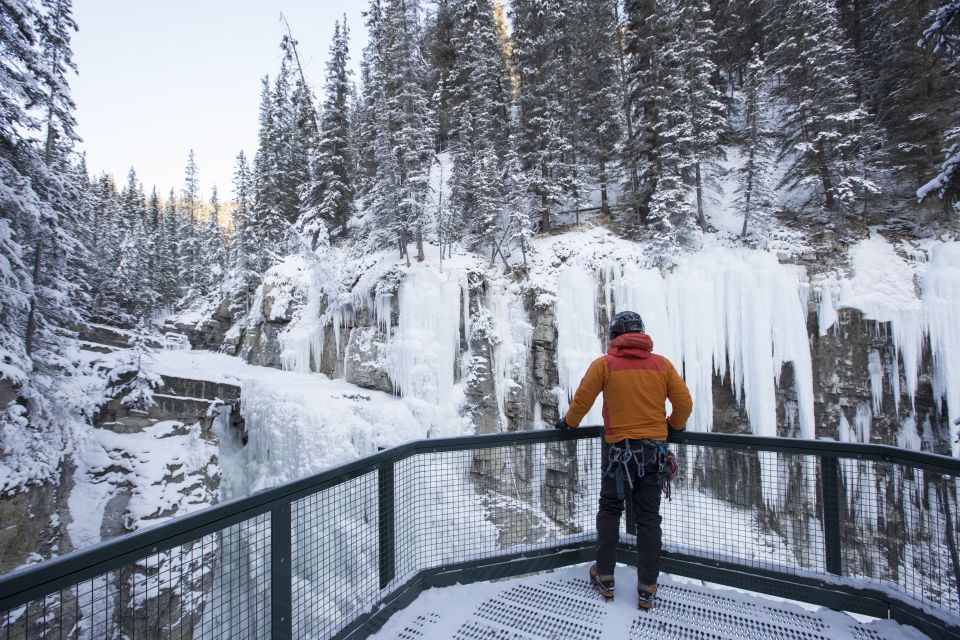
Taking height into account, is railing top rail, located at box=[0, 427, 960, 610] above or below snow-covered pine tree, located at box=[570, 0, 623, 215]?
below

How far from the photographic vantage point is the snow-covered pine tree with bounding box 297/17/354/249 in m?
20.0

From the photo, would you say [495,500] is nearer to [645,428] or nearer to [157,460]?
[645,428]

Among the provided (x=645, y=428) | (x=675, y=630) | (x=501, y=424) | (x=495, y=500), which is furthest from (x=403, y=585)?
(x=501, y=424)

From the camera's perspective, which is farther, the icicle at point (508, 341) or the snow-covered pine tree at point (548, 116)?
the snow-covered pine tree at point (548, 116)

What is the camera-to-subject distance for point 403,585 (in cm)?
286

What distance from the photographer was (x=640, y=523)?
2811 millimetres

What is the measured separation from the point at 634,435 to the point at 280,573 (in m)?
2.21

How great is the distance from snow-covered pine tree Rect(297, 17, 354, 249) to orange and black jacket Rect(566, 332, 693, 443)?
1881 centimetres

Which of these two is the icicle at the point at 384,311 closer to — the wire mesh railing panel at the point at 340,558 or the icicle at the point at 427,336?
the icicle at the point at 427,336

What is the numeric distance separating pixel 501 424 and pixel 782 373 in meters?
7.37

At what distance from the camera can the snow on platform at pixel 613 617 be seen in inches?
97.9

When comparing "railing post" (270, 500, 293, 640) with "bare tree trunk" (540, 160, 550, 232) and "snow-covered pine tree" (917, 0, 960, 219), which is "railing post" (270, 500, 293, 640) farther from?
"bare tree trunk" (540, 160, 550, 232)

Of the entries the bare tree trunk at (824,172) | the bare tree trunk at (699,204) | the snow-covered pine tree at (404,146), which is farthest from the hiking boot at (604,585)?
the bare tree trunk at (824,172)

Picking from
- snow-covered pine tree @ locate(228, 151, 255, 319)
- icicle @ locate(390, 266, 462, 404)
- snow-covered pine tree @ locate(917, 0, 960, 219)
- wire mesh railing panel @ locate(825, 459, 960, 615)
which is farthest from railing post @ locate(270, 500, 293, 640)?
snow-covered pine tree @ locate(228, 151, 255, 319)
